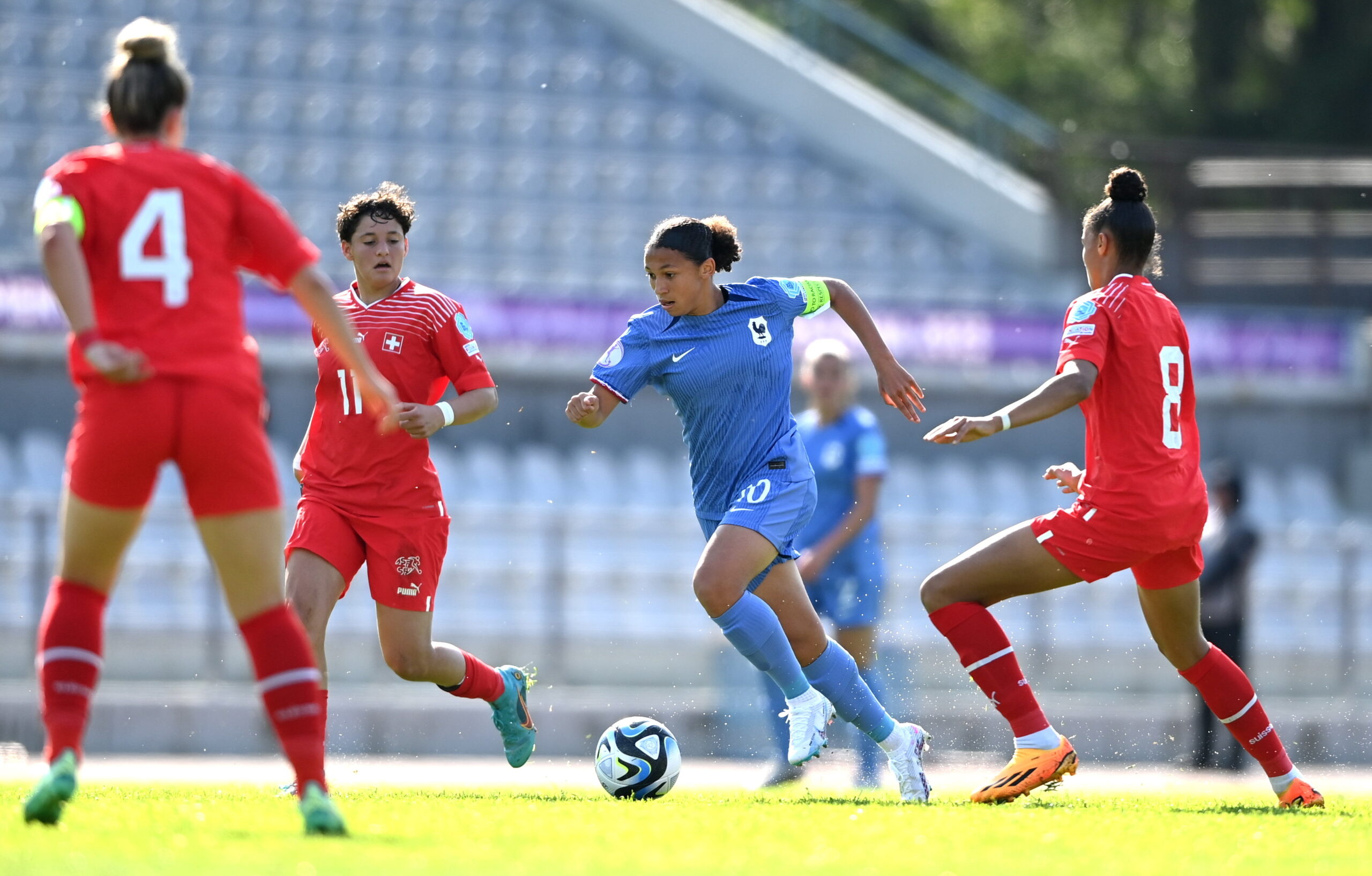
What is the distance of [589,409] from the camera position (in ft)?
19.2

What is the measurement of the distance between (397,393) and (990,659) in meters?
2.47

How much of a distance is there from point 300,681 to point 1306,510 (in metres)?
12.9

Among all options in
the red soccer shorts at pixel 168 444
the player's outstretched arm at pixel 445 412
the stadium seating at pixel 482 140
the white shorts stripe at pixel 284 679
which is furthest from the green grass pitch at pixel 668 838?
the stadium seating at pixel 482 140

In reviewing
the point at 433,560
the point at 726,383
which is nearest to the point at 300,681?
the point at 433,560

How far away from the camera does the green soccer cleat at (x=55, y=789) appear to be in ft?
14.4

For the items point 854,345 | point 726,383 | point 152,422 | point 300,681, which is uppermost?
point 854,345

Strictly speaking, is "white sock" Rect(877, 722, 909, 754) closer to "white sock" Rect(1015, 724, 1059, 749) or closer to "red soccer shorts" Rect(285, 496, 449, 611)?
"white sock" Rect(1015, 724, 1059, 749)

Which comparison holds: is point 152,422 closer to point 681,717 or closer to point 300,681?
point 300,681

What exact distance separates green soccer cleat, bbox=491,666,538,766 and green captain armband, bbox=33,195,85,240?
3.08 m

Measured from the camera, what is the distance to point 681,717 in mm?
10727

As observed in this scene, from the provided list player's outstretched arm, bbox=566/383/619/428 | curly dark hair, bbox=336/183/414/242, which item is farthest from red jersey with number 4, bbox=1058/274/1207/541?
curly dark hair, bbox=336/183/414/242

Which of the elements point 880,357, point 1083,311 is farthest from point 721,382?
point 1083,311

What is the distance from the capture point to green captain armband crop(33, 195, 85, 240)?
166 inches

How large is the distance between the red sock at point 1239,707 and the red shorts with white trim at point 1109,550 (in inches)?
14.1
